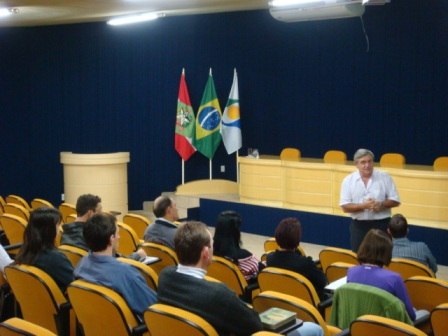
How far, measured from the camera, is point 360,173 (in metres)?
6.46

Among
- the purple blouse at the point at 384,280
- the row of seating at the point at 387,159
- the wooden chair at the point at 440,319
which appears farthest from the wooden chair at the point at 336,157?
the wooden chair at the point at 440,319

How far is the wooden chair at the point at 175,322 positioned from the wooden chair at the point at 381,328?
70cm

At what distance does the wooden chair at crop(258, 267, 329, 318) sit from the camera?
4.14 meters

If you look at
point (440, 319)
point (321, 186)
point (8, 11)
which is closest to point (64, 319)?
point (440, 319)

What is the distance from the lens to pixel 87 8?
9.27 metres

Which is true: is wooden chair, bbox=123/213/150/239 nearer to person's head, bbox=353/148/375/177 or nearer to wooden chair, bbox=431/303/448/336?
person's head, bbox=353/148/375/177

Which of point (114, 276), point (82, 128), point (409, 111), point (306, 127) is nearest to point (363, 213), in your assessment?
point (114, 276)

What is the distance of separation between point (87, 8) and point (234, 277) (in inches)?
228

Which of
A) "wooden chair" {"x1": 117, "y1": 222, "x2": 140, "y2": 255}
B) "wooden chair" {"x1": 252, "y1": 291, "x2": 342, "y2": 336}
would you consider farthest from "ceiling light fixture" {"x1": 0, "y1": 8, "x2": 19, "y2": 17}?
"wooden chair" {"x1": 252, "y1": 291, "x2": 342, "y2": 336}

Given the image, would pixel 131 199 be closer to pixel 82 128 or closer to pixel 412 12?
pixel 82 128

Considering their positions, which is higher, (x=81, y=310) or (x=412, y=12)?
(x=412, y=12)

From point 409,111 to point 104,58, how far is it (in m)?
5.71

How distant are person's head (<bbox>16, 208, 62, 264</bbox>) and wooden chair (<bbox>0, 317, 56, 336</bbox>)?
1.55 m

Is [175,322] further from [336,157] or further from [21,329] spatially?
[336,157]
